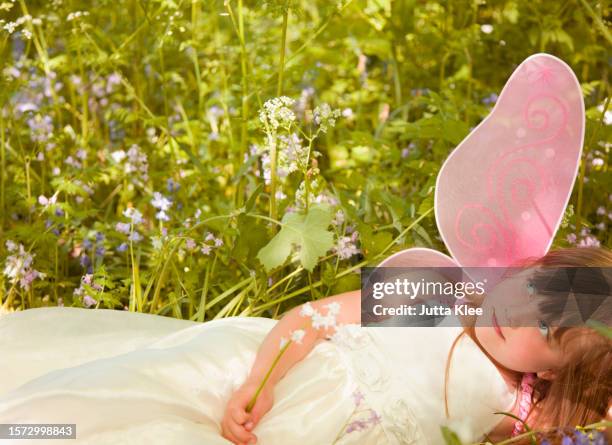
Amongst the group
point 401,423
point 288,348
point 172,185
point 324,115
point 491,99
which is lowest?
point 401,423

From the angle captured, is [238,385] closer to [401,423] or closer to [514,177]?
[401,423]

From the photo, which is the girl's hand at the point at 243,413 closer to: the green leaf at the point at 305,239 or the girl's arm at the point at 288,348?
the girl's arm at the point at 288,348

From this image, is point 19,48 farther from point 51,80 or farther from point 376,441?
point 376,441

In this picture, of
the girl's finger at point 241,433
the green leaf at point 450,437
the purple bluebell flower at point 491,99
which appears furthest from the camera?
the purple bluebell flower at point 491,99

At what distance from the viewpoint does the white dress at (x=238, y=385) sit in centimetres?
128

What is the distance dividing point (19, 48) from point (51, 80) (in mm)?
909

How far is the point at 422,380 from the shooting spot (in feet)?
4.65

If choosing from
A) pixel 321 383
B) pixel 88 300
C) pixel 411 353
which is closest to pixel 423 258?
pixel 411 353

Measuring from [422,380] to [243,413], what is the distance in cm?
31

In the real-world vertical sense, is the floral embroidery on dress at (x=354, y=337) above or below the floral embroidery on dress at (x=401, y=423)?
above

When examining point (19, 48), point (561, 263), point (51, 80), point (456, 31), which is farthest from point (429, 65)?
point (561, 263)

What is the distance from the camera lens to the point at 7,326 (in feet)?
5.18

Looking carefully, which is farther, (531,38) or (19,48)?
(19,48)

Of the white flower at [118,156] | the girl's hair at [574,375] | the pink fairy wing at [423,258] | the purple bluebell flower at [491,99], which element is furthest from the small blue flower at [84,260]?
the purple bluebell flower at [491,99]
